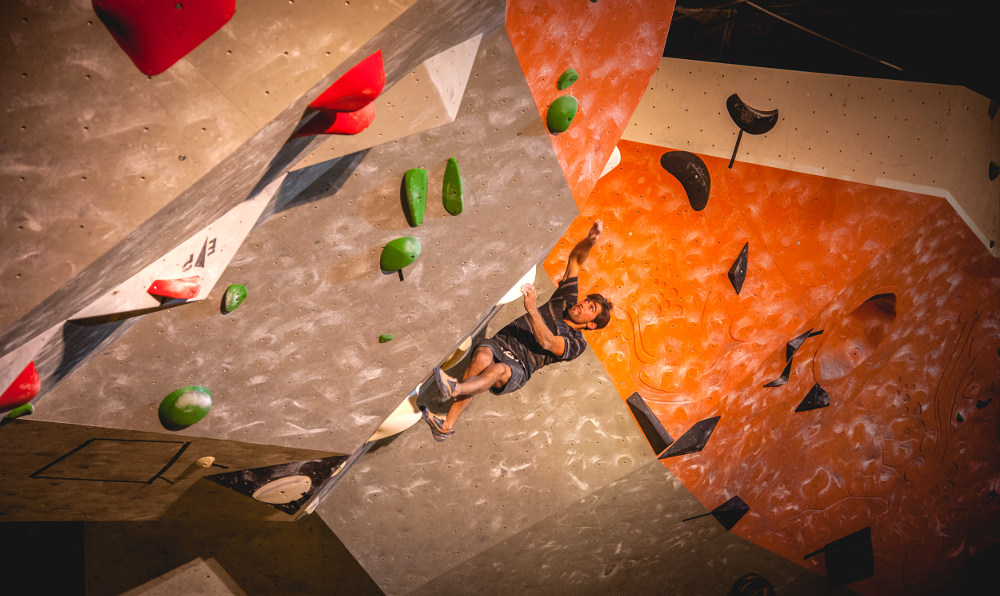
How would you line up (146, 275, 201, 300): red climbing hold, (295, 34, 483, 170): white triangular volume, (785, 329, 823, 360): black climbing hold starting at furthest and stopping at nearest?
1. (785, 329, 823, 360): black climbing hold
2. (295, 34, 483, 170): white triangular volume
3. (146, 275, 201, 300): red climbing hold

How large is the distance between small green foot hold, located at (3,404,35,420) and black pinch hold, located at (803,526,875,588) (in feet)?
14.1

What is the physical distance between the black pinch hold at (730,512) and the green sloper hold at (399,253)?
2533 mm

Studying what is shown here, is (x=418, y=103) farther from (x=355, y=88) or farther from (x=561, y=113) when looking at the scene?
(x=561, y=113)

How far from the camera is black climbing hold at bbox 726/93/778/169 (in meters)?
2.43

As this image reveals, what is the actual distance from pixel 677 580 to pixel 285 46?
3954 millimetres

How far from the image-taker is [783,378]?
309cm

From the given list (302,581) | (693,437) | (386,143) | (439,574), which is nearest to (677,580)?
(693,437)

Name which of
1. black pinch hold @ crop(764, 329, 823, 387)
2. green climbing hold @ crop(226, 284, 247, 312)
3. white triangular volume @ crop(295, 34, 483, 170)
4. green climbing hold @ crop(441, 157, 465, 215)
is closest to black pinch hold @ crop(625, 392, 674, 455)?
black pinch hold @ crop(764, 329, 823, 387)

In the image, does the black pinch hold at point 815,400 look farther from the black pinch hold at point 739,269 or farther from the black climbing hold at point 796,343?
the black pinch hold at point 739,269

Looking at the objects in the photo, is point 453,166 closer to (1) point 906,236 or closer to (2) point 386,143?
(2) point 386,143

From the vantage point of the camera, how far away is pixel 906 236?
280cm

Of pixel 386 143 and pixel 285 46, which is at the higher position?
pixel 386 143

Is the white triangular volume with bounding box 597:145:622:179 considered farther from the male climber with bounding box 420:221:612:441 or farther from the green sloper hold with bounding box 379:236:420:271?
the green sloper hold with bounding box 379:236:420:271

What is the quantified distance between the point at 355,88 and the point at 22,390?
1.20 m
